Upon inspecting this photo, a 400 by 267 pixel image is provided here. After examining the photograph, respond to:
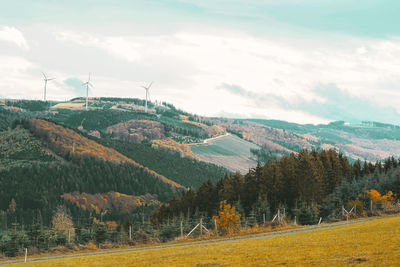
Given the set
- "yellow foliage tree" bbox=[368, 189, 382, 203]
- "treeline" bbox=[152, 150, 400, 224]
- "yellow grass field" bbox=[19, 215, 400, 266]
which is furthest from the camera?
"treeline" bbox=[152, 150, 400, 224]

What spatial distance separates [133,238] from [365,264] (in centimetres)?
4884

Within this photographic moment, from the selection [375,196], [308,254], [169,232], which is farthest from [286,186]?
[308,254]

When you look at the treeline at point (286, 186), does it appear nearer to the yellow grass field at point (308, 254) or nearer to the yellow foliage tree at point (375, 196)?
the yellow foliage tree at point (375, 196)

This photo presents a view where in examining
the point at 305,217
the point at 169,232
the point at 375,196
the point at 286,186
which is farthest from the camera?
the point at 286,186

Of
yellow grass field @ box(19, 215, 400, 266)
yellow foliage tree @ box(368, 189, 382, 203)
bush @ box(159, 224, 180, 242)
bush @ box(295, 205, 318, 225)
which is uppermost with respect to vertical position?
yellow grass field @ box(19, 215, 400, 266)

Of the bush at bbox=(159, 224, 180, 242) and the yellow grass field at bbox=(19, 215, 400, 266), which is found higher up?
the yellow grass field at bbox=(19, 215, 400, 266)

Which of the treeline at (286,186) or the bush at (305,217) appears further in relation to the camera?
the treeline at (286,186)

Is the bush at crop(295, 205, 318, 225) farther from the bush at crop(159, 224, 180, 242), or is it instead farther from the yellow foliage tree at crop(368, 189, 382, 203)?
the yellow foliage tree at crop(368, 189, 382, 203)

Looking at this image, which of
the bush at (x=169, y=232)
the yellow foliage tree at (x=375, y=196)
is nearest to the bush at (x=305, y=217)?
the bush at (x=169, y=232)

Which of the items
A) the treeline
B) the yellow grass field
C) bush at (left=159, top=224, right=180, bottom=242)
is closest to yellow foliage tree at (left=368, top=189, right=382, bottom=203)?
the treeline

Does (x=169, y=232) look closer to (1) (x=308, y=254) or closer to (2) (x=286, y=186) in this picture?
(2) (x=286, y=186)

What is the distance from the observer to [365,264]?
93.4 feet

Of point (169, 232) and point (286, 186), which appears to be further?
point (286, 186)

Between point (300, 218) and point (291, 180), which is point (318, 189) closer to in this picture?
point (291, 180)
